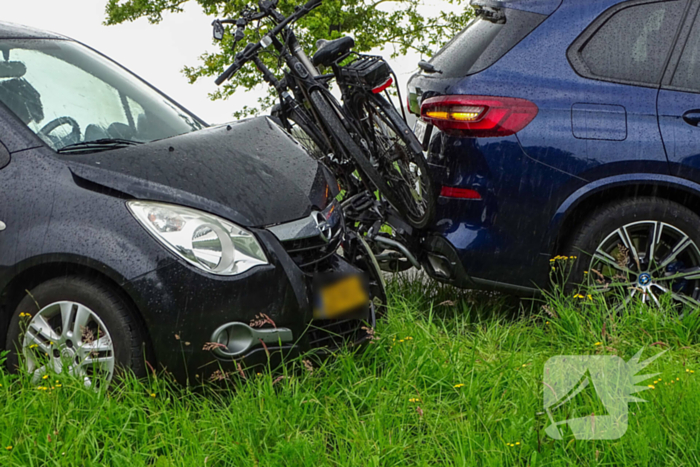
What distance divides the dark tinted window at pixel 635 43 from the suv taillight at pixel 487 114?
47 cm

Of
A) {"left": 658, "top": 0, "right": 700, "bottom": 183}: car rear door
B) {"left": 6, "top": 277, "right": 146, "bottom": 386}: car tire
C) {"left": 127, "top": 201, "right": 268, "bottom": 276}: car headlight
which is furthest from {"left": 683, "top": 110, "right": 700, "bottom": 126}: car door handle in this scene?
{"left": 6, "top": 277, "right": 146, "bottom": 386}: car tire

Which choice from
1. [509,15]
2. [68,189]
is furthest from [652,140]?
[68,189]

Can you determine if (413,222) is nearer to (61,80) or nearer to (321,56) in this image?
(321,56)

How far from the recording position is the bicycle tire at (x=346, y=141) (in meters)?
4.23

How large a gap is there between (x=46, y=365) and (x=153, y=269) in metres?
0.57

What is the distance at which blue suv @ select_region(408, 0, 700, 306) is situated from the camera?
384 centimetres

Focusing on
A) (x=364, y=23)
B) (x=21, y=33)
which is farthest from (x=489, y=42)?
(x=364, y=23)

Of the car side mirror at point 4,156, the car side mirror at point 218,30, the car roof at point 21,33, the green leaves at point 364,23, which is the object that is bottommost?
the green leaves at point 364,23

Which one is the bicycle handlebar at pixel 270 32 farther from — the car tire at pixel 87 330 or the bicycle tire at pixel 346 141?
the car tire at pixel 87 330

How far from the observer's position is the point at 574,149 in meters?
3.83

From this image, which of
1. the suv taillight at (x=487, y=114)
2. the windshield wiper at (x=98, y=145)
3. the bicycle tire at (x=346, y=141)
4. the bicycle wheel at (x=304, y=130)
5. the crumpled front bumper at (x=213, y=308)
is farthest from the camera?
the bicycle wheel at (x=304, y=130)

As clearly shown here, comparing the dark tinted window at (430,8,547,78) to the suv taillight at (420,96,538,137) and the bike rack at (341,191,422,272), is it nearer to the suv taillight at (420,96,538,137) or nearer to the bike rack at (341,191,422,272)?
the suv taillight at (420,96,538,137)

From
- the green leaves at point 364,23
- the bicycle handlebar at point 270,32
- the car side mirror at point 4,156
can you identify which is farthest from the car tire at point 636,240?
the green leaves at point 364,23

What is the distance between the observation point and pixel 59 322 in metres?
2.95
